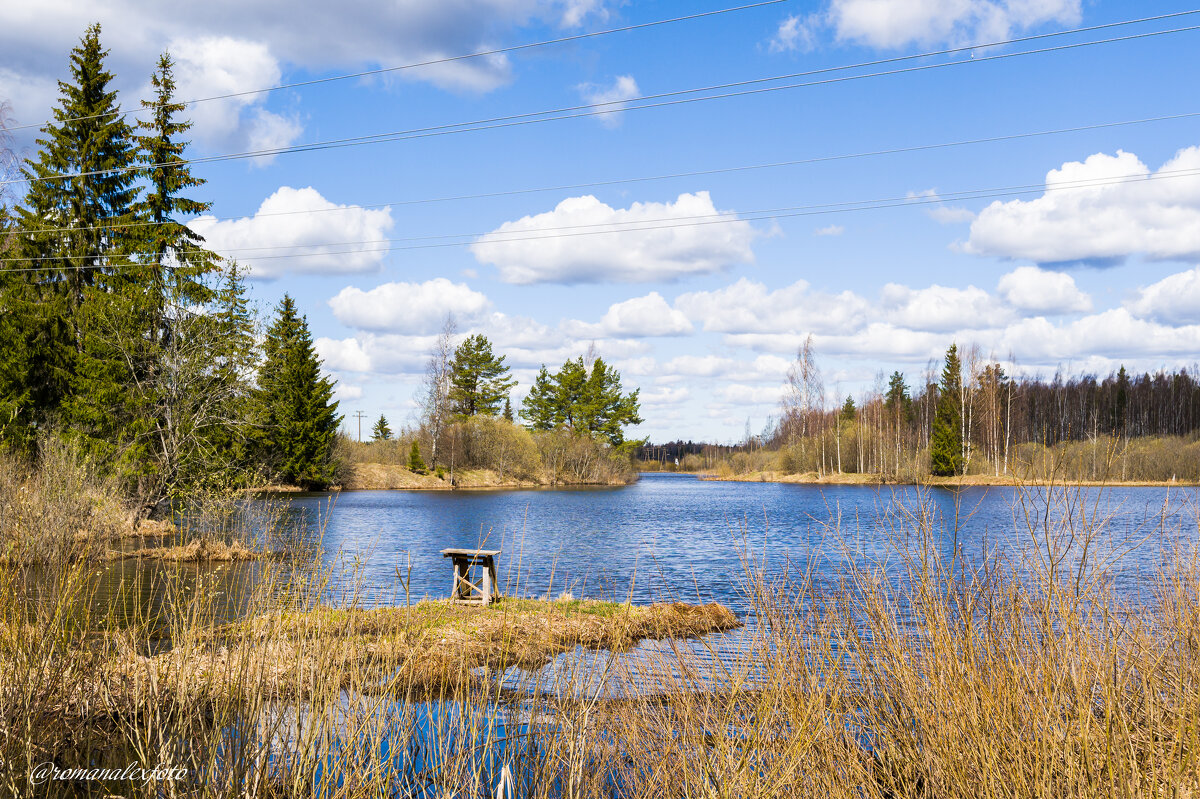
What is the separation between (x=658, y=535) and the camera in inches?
1114

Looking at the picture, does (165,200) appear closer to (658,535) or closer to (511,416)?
(658,535)

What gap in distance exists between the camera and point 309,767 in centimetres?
357

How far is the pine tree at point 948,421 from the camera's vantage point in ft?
183

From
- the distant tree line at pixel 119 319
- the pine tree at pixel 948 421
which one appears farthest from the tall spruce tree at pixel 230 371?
the pine tree at pixel 948 421

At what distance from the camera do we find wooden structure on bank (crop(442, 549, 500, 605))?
544 inches

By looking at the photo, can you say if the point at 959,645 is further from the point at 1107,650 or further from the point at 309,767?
the point at 309,767

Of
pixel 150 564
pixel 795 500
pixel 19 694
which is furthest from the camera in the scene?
pixel 795 500

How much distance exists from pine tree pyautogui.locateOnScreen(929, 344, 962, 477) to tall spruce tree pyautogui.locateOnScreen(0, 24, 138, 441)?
154 ft

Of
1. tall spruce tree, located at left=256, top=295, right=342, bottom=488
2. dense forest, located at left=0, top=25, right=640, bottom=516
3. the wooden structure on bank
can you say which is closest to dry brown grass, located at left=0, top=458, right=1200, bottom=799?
the wooden structure on bank

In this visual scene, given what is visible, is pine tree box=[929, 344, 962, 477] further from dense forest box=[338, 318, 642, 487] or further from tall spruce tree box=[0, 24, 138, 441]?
tall spruce tree box=[0, 24, 138, 441]

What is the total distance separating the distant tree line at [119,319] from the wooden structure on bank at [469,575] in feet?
34.6

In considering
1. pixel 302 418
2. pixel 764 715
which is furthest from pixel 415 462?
pixel 764 715

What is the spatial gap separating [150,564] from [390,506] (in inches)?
887

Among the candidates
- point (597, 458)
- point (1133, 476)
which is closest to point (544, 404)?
point (597, 458)
